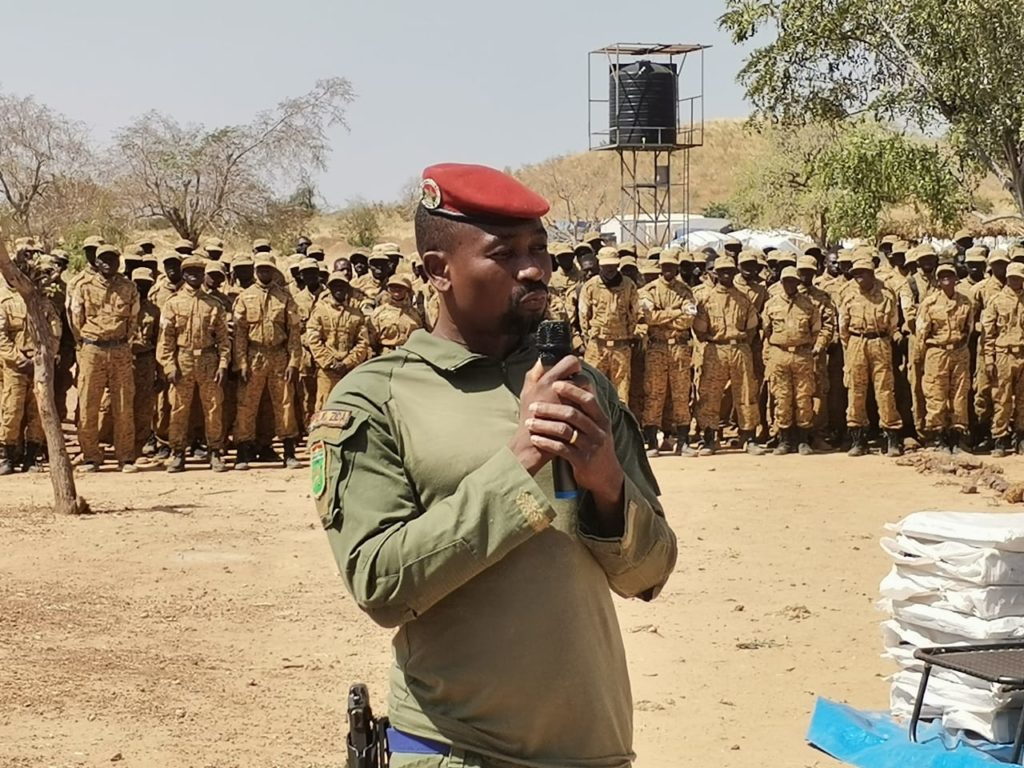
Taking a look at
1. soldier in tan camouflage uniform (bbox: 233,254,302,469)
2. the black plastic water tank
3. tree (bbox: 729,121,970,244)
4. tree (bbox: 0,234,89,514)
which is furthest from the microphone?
the black plastic water tank

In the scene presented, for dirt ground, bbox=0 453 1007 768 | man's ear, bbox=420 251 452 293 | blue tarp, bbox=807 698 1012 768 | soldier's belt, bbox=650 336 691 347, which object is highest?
man's ear, bbox=420 251 452 293

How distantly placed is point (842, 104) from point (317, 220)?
40957mm

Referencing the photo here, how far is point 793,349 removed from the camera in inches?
565

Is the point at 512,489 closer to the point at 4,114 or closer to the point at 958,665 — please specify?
the point at 958,665

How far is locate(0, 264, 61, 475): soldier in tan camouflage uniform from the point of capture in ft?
44.1

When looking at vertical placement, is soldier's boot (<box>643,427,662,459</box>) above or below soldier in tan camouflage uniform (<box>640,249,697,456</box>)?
below

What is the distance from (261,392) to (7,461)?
Answer: 2.45m

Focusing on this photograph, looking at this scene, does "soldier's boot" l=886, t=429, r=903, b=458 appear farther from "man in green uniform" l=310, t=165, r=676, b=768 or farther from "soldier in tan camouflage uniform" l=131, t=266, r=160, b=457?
"man in green uniform" l=310, t=165, r=676, b=768

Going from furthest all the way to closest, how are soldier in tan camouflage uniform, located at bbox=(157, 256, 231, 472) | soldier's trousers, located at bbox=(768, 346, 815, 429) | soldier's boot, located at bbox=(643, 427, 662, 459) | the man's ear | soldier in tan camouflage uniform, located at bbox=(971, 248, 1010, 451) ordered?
soldier's boot, located at bbox=(643, 427, 662, 459), soldier's trousers, located at bbox=(768, 346, 815, 429), soldier in tan camouflage uniform, located at bbox=(971, 248, 1010, 451), soldier in tan camouflage uniform, located at bbox=(157, 256, 231, 472), the man's ear

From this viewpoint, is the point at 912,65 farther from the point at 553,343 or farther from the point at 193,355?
the point at 553,343

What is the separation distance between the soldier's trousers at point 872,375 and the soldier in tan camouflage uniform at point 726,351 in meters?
1.01

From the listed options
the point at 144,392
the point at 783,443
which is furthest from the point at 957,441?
the point at 144,392

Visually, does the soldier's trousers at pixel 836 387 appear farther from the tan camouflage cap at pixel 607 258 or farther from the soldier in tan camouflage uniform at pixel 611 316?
the tan camouflage cap at pixel 607 258

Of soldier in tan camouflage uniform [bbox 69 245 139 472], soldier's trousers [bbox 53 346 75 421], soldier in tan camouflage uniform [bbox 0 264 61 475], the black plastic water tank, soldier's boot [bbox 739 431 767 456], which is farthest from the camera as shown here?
the black plastic water tank
